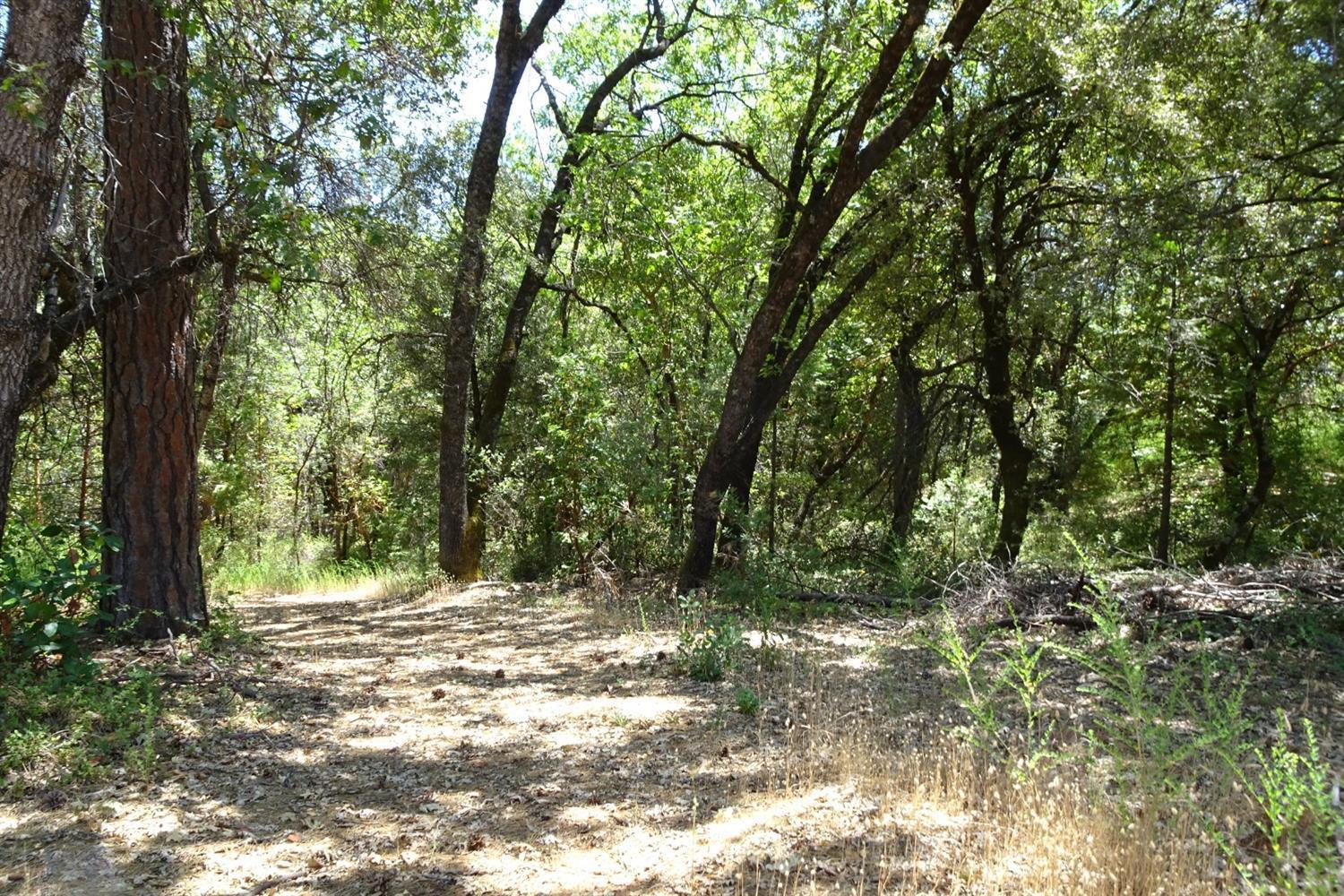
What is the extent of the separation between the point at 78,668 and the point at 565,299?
13.0 metres

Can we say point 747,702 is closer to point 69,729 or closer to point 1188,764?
point 1188,764

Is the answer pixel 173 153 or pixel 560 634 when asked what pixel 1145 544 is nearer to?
pixel 560 634

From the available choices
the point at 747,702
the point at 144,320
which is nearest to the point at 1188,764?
the point at 747,702

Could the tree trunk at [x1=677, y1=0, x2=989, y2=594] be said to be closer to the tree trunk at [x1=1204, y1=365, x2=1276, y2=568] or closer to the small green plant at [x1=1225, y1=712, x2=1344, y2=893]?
the small green plant at [x1=1225, y1=712, x2=1344, y2=893]

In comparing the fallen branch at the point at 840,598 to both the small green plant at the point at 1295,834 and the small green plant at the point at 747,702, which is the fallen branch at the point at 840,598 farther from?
the small green plant at the point at 1295,834

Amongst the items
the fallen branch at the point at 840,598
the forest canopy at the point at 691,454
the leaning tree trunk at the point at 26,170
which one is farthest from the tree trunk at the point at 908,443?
the leaning tree trunk at the point at 26,170

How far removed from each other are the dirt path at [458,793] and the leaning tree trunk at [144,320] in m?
1.18

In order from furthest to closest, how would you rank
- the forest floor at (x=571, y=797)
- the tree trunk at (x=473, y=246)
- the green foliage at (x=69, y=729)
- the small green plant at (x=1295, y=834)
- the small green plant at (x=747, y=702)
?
1. the tree trunk at (x=473, y=246)
2. the small green plant at (x=747, y=702)
3. the green foliage at (x=69, y=729)
4. the forest floor at (x=571, y=797)
5. the small green plant at (x=1295, y=834)

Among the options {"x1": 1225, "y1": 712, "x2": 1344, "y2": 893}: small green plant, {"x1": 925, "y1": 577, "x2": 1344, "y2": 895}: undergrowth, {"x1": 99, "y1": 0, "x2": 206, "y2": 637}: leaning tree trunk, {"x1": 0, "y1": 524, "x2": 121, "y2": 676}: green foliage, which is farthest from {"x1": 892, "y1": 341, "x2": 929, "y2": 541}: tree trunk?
{"x1": 0, "y1": 524, "x2": 121, "y2": 676}: green foliage

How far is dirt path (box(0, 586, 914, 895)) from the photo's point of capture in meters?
3.62

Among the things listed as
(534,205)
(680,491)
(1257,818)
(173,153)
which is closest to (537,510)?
(680,491)

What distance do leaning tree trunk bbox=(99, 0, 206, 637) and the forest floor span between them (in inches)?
34.6

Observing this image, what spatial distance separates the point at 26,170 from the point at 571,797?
440cm

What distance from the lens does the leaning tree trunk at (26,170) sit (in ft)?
15.1
